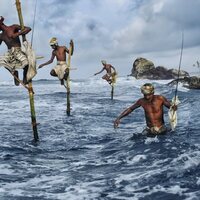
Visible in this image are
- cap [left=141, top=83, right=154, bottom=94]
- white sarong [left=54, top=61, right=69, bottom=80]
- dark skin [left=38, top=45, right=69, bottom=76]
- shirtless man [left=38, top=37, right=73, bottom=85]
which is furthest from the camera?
white sarong [left=54, top=61, right=69, bottom=80]

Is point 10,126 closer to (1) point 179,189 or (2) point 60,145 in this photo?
(2) point 60,145

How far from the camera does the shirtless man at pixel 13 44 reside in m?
12.3

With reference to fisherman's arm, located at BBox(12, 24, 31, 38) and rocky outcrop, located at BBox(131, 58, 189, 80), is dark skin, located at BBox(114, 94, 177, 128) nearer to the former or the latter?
fisherman's arm, located at BBox(12, 24, 31, 38)

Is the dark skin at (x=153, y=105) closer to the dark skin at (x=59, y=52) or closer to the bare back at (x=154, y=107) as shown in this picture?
the bare back at (x=154, y=107)

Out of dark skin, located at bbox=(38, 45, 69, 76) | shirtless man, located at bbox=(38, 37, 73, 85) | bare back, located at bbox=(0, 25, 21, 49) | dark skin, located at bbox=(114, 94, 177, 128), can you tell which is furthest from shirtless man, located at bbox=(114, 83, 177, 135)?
dark skin, located at bbox=(38, 45, 69, 76)

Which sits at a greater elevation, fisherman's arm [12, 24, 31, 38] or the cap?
fisherman's arm [12, 24, 31, 38]

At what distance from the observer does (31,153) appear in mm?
11992

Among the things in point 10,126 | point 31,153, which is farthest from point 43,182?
point 10,126

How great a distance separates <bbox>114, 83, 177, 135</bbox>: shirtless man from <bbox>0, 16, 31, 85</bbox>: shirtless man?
3338 millimetres

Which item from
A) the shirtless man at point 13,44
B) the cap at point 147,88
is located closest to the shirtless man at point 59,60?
the shirtless man at point 13,44

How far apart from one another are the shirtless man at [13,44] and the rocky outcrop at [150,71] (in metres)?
63.9

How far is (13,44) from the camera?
12453 mm

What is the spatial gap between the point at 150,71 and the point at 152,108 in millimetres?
65520

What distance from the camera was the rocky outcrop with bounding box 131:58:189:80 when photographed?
76.0 metres
